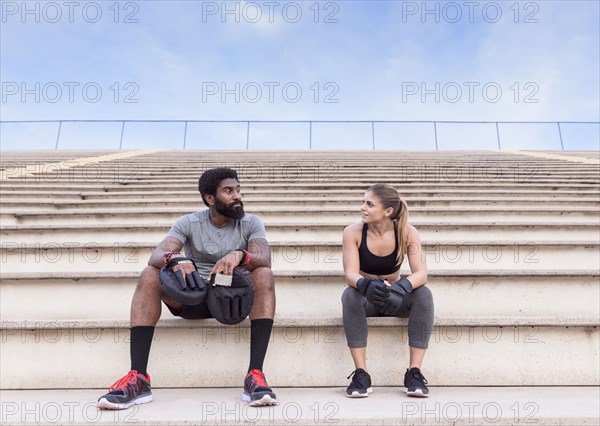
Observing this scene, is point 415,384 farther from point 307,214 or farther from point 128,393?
point 307,214

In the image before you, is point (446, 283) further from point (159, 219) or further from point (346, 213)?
point (159, 219)

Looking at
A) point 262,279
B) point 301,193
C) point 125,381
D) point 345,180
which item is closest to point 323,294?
Answer: point 262,279

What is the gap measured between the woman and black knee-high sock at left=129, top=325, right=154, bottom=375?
83cm

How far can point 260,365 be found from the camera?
1.94 m

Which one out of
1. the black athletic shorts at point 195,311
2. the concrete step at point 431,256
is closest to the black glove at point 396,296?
the black athletic shorts at point 195,311

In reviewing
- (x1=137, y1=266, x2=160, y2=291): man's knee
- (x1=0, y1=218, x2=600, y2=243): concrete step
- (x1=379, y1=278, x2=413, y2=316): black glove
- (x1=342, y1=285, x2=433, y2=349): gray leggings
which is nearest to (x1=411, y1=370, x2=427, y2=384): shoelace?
(x1=342, y1=285, x2=433, y2=349): gray leggings

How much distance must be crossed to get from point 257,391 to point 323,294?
2.63 feet

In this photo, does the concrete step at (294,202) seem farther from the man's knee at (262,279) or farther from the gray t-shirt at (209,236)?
the man's knee at (262,279)

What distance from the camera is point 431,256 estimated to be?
2.90m

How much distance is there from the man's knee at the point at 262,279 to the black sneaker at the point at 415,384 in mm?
666

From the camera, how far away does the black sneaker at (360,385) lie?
187cm

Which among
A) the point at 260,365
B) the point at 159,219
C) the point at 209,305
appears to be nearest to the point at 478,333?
the point at 260,365

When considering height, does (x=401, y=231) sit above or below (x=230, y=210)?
below

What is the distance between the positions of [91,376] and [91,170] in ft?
14.0
